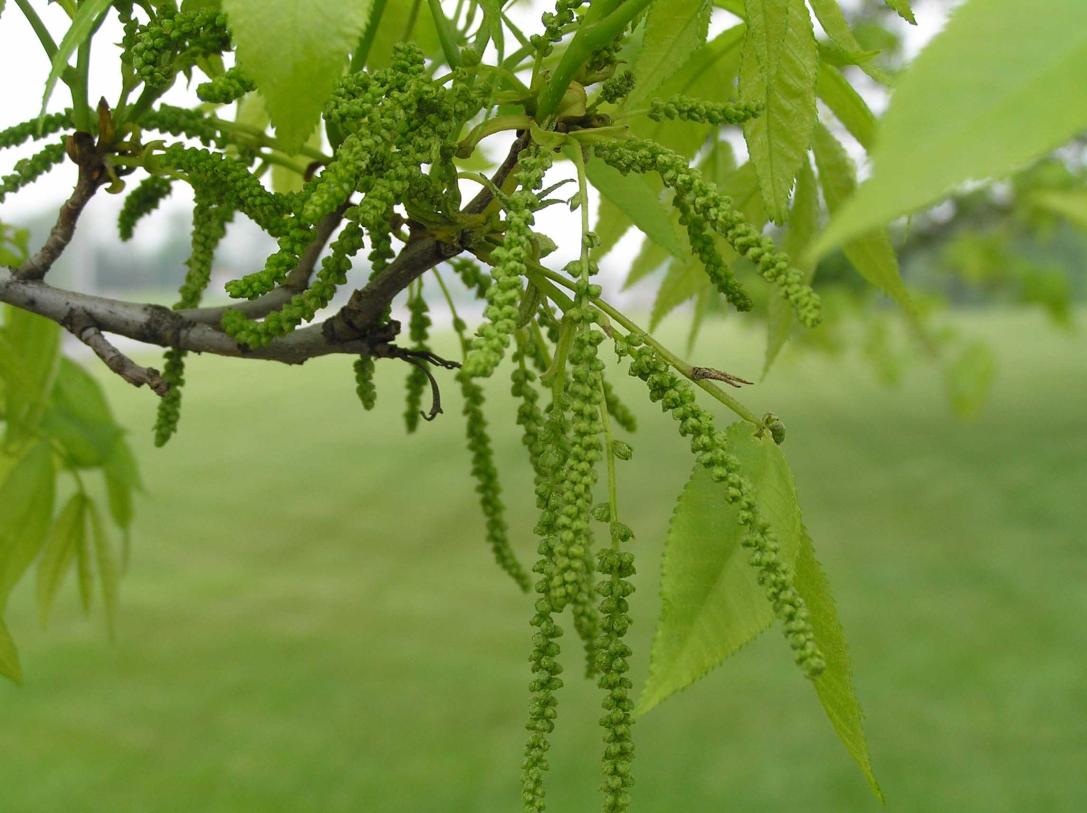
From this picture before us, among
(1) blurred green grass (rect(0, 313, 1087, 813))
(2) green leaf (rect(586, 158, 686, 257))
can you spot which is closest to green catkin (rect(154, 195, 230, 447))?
(2) green leaf (rect(586, 158, 686, 257))

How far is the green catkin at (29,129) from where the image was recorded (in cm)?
35

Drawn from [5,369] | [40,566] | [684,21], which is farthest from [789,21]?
[40,566]

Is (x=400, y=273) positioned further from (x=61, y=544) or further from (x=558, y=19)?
(x=61, y=544)

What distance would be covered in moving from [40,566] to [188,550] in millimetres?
1619

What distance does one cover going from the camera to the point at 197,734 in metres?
1.44

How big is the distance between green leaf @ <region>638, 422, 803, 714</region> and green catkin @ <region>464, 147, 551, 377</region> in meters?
0.06

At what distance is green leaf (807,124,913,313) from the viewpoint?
1.25 ft

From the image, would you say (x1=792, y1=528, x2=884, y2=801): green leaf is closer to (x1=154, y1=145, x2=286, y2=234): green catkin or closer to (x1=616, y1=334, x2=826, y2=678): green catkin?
(x1=616, y1=334, x2=826, y2=678): green catkin

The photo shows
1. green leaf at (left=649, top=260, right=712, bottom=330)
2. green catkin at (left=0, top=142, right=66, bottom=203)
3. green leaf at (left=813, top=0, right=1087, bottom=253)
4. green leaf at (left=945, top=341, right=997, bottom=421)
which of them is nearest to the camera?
green leaf at (left=813, top=0, right=1087, bottom=253)

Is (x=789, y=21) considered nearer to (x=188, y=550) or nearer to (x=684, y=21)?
(x=684, y=21)

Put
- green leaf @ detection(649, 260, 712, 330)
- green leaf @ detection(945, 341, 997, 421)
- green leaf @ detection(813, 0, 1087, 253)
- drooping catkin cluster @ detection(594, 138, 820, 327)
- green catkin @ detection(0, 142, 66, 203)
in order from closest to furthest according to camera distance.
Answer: green leaf @ detection(813, 0, 1087, 253) → drooping catkin cluster @ detection(594, 138, 820, 327) → green catkin @ detection(0, 142, 66, 203) → green leaf @ detection(649, 260, 712, 330) → green leaf @ detection(945, 341, 997, 421)

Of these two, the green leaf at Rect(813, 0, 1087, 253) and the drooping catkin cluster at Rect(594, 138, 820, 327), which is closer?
the green leaf at Rect(813, 0, 1087, 253)

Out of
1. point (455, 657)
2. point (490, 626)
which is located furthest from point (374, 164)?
point (490, 626)

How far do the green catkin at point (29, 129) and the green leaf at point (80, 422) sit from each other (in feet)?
0.71
